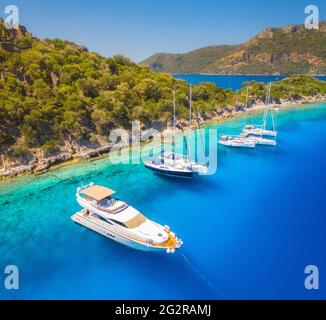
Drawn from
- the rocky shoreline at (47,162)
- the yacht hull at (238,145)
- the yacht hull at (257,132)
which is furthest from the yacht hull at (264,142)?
the rocky shoreline at (47,162)

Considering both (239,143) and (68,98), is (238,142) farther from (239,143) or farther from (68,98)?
(68,98)

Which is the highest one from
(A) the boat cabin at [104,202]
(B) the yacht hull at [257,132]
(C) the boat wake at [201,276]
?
(B) the yacht hull at [257,132]

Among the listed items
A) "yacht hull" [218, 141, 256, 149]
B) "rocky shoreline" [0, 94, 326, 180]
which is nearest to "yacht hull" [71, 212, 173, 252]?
"rocky shoreline" [0, 94, 326, 180]

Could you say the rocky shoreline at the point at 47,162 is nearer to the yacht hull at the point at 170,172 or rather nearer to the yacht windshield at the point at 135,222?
the yacht hull at the point at 170,172

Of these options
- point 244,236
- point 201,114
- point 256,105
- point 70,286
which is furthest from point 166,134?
point 256,105

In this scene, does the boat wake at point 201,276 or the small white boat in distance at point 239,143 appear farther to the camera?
the small white boat in distance at point 239,143

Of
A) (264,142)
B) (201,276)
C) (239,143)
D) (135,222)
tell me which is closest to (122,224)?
(135,222)
